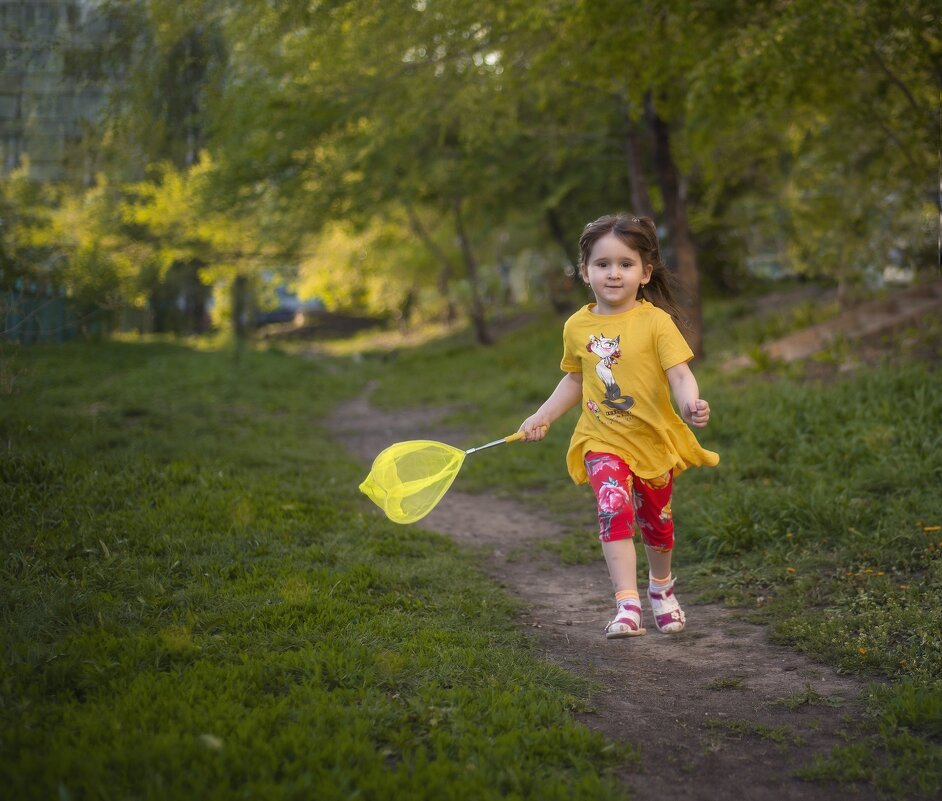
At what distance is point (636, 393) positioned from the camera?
4414mm

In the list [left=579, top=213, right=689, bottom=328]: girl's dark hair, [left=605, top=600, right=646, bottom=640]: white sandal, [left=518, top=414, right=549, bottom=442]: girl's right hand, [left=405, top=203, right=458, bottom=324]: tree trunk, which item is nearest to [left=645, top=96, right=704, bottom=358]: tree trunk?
[left=405, top=203, right=458, bottom=324]: tree trunk

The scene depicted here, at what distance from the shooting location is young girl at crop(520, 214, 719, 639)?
4395 millimetres

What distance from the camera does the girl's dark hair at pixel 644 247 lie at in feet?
14.8

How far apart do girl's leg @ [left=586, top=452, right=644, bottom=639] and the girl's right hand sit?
298 mm

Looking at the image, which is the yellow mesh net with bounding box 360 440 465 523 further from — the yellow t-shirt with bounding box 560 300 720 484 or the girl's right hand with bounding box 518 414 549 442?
the yellow t-shirt with bounding box 560 300 720 484

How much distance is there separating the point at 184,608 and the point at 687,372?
2.49 meters

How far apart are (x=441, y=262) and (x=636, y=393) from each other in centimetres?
Result: 2372

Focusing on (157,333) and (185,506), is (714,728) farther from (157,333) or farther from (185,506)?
(157,333)

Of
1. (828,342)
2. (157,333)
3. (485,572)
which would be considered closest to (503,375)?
(828,342)

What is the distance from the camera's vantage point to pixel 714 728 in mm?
3455

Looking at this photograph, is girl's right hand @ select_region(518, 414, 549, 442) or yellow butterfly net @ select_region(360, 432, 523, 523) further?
yellow butterfly net @ select_region(360, 432, 523, 523)

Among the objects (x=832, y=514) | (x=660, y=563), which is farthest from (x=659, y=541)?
(x=832, y=514)

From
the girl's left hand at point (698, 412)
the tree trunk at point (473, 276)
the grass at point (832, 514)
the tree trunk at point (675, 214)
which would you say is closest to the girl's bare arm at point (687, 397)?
the girl's left hand at point (698, 412)

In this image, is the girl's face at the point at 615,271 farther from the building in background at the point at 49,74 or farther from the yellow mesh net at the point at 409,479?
the building in background at the point at 49,74
